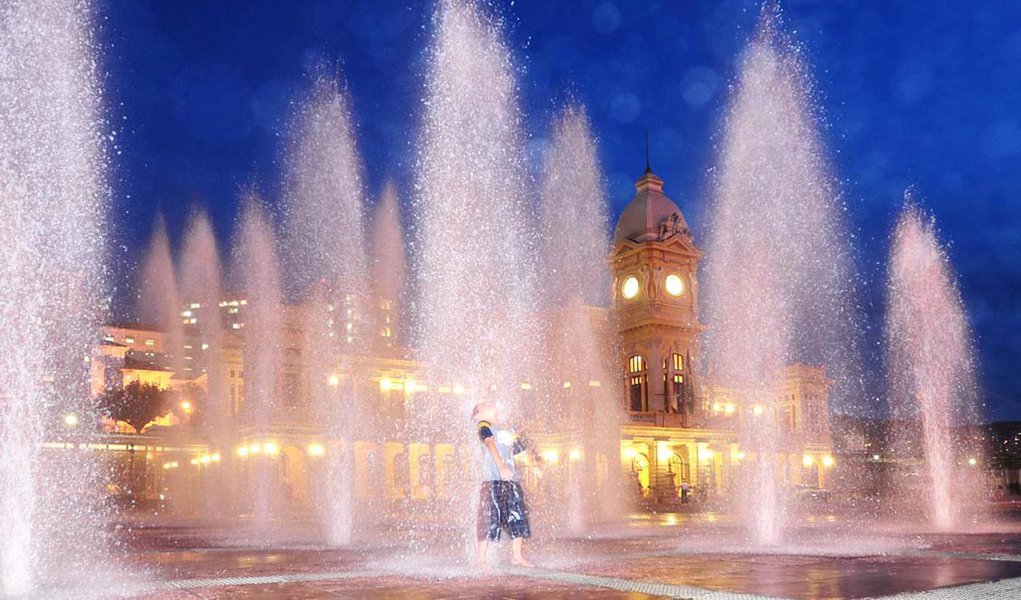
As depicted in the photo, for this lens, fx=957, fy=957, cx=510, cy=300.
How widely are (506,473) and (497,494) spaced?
24cm

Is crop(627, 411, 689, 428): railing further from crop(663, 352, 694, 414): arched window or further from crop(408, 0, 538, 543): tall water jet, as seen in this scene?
crop(408, 0, 538, 543): tall water jet

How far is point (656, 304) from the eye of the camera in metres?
61.8

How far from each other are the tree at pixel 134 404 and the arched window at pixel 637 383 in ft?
117

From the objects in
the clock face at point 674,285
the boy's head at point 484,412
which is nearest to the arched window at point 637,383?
the clock face at point 674,285

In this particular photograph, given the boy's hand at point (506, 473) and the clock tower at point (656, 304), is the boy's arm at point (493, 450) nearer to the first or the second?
the boy's hand at point (506, 473)

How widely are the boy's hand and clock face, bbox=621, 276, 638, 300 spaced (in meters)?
53.8

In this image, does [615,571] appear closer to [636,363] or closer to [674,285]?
[674,285]

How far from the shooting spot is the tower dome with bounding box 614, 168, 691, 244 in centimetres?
6253

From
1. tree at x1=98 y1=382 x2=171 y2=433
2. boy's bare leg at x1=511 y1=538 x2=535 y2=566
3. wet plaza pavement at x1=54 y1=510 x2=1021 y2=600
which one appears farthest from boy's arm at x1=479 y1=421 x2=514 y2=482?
tree at x1=98 y1=382 x2=171 y2=433

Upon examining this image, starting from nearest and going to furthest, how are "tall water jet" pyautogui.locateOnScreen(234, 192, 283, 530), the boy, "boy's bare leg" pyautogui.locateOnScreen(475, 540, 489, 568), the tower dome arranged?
1. "boy's bare leg" pyautogui.locateOnScreen(475, 540, 489, 568)
2. the boy
3. "tall water jet" pyautogui.locateOnScreen(234, 192, 283, 530)
4. the tower dome

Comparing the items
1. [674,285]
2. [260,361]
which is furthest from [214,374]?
[674,285]

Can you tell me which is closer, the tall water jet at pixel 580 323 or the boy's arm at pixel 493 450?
the boy's arm at pixel 493 450

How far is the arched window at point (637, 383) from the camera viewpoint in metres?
63.2

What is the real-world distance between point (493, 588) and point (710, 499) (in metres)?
40.2
